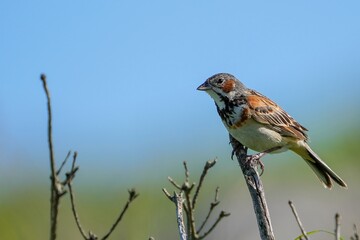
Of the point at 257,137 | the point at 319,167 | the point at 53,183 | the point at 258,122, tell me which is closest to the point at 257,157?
the point at 257,137

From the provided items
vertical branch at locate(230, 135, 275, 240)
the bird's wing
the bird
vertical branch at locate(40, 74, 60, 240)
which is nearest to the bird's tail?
the bird

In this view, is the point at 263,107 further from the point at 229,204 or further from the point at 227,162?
the point at 227,162

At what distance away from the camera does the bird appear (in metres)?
7.15

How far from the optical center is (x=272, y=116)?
24.9ft

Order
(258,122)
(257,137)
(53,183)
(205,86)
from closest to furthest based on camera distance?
(53,183), (257,137), (258,122), (205,86)

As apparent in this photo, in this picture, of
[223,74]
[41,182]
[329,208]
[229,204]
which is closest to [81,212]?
[41,182]

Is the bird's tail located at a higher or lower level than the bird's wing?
lower

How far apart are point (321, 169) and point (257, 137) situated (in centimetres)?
79

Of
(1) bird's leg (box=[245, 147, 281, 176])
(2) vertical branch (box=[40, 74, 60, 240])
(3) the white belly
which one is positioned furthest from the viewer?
(3) the white belly

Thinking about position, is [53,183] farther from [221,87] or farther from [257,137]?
[221,87]

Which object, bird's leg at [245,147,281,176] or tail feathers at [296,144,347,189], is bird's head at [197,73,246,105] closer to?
bird's leg at [245,147,281,176]

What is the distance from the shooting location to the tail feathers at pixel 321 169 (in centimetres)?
736

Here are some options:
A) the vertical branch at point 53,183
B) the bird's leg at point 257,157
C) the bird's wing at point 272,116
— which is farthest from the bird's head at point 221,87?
the vertical branch at point 53,183

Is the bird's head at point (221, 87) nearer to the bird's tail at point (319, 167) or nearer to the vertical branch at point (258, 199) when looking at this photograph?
the bird's tail at point (319, 167)
